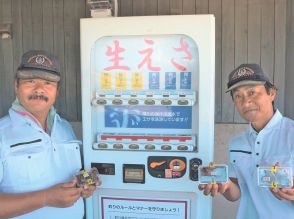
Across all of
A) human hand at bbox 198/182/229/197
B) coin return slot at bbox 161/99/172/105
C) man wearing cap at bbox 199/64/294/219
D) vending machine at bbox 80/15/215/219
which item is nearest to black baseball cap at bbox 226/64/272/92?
man wearing cap at bbox 199/64/294/219

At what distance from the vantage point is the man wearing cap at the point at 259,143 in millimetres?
1858

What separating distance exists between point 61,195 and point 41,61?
2.34 feet

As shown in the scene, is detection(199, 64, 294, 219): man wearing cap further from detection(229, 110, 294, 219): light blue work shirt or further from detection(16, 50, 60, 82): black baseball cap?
detection(16, 50, 60, 82): black baseball cap

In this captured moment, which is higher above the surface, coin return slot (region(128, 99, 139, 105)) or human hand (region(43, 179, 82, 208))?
coin return slot (region(128, 99, 139, 105))

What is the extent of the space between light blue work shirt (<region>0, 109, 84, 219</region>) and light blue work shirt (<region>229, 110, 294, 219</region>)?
3.16ft

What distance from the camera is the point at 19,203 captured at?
1781mm

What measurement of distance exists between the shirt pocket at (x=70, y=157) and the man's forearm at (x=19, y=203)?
264 mm

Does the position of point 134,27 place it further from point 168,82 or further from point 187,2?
point 187,2

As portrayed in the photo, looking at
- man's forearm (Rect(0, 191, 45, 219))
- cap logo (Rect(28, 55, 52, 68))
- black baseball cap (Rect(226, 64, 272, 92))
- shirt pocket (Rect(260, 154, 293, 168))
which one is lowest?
man's forearm (Rect(0, 191, 45, 219))

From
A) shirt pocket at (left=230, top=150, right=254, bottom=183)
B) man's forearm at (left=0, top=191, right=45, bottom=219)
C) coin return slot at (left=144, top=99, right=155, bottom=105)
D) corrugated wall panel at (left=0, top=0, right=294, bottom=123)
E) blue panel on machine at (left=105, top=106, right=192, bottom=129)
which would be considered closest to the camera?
man's forearm at (left=0, top=191, right=45, bottom=219)

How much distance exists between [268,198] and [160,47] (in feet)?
3.43

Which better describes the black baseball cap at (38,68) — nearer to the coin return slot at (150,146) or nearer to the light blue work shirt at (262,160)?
the coin return slot at (150,146)

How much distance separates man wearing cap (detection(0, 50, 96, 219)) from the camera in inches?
72.2

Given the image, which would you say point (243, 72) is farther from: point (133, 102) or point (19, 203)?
point (19, 203)
